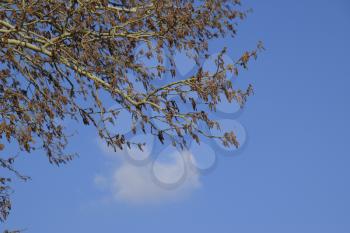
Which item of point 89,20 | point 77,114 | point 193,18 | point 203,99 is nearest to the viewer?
point 203,99

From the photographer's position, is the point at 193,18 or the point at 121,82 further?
the point at 193,18

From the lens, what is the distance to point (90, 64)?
8.44m

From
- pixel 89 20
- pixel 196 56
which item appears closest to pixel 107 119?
pixel 89 20

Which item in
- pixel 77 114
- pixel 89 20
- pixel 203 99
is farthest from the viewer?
pixel 77 114

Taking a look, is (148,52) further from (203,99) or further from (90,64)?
(203,99)

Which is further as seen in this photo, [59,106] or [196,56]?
[196,56]

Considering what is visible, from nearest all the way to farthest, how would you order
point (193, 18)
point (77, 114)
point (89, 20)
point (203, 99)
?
1. point (203, 99)
2. point (89, 20)
3. point (77, 114)
4. point (193, 18)

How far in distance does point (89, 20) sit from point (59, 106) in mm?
1674

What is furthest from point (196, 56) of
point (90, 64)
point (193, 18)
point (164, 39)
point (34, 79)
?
point (34, 79)

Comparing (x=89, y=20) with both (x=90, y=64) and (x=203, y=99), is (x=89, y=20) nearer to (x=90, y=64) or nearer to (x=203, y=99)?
(x=90, y=64)

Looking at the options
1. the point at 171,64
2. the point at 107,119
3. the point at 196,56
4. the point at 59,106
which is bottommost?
the point at 107,119

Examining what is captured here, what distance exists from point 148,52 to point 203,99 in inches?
79.2

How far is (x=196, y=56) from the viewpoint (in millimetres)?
9641

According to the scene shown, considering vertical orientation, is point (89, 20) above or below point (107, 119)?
above
